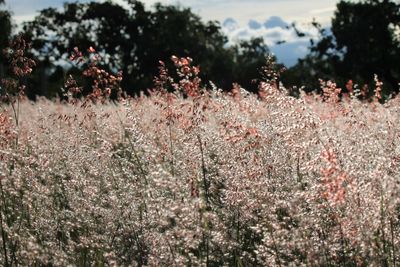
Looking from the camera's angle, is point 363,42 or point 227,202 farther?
point 363,42

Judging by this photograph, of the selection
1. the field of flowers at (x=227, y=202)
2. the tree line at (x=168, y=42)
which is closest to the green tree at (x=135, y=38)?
the tree line at (x=168, y=42)

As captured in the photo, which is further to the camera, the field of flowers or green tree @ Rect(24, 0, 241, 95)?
green tree @ Rect(24, 0, 241, 95)

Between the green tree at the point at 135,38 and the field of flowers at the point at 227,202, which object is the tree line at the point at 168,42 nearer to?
the green tree at the point at 135,38

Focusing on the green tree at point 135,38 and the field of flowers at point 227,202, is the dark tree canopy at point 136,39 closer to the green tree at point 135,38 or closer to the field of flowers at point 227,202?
the green tree at point 135,38

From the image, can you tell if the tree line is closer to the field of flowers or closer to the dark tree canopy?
the dark tree canopy

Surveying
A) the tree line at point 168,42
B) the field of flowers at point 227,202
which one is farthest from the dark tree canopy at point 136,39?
the field of flowers at point 227,202

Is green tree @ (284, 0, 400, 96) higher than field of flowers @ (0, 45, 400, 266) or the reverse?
higher

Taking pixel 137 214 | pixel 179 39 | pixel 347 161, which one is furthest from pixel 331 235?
pixel 179 39

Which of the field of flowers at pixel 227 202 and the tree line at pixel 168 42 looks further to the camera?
the tree line at pixel 168 42

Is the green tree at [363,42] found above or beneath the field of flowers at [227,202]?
above

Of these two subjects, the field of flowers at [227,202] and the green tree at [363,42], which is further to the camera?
the green tree at [363,42]

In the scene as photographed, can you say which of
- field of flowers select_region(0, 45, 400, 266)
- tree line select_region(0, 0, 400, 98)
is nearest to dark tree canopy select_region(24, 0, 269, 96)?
tree line select_region(0, 0, 400, 98)

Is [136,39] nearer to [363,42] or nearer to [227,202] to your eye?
[363,42]

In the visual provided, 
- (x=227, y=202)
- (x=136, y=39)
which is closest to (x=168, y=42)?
(x=136, y=39)
